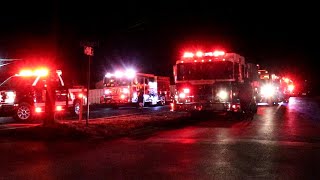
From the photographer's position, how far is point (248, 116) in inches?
994

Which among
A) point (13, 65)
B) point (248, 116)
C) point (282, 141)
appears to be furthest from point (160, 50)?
point (282, 141)

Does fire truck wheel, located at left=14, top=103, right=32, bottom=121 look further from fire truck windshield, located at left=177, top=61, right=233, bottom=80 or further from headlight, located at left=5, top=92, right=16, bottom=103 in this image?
fire truck windshield, located at left=177, top=61, right=233, bottom=80

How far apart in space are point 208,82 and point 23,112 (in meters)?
8.22

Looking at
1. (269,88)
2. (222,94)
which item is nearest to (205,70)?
(222,94)

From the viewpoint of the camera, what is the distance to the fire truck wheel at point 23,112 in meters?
21.0

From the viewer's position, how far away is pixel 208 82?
21.7 metres

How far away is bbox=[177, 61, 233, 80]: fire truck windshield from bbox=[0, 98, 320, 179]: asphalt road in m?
5.56

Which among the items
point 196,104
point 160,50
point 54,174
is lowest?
point 54,174

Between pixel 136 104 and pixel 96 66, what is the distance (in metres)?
10.9

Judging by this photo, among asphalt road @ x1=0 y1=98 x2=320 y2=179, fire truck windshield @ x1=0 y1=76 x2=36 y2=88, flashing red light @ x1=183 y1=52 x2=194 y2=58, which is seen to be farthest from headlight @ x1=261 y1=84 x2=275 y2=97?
asphalt road @ x1=0 y1=98 x2=320 y2=179

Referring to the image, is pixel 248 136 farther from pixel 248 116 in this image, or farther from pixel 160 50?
pixel 160 50

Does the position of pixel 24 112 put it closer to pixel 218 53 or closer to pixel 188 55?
pixel 188 55

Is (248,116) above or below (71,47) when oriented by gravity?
below

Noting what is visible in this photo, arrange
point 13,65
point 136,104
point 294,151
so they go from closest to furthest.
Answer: point 294,151, point 13,65, point 136,104
